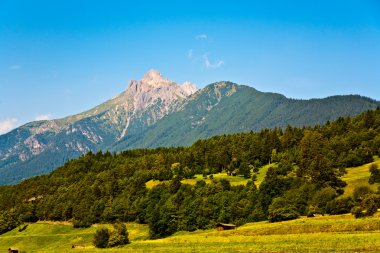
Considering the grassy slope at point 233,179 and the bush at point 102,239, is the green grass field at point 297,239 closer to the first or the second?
the bush at point 102,239

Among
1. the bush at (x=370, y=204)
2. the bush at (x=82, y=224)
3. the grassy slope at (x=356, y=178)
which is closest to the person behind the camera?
the bush at (x=370, y=204)

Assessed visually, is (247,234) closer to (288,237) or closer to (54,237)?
(288,237)

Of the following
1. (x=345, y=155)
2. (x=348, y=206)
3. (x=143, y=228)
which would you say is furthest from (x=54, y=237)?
(x=345, y=155)

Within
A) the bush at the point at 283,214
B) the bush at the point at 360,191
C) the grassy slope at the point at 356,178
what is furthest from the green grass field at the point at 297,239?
the grassy slope at the point at 356,178

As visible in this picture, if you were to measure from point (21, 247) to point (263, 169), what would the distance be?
101 metres

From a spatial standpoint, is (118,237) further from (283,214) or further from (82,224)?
(82,224)

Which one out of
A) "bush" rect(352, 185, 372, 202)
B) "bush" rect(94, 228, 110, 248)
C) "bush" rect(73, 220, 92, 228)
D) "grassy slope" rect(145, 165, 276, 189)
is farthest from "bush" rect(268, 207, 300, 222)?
"bush" rect(73, 220, 92, 228)

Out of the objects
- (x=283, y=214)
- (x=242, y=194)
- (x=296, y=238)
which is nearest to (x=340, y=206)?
(x=283, y=214)

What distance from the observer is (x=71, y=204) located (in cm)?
17975

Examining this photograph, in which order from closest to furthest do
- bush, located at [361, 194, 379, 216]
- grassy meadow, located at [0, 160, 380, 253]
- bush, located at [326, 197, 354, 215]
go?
grassy meadow, located at [0, 160, 380, 253], bush, located at [361, 194, 379, 216], bush, located at [326, 197, 354, 215]

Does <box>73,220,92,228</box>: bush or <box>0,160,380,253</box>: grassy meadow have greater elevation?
<box>0,160,380,253</box>: grassy meadow

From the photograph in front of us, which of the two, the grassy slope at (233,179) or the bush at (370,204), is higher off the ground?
the grassy slope at (233,179)

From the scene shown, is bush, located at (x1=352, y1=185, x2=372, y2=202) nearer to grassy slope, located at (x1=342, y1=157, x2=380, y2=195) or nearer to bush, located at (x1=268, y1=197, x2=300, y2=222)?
grassy slope, located at (x1=342, y1=157, x2=380, y2=195)

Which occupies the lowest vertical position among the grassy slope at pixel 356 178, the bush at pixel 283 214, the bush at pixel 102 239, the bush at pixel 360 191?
the bush at pixel 102 239
